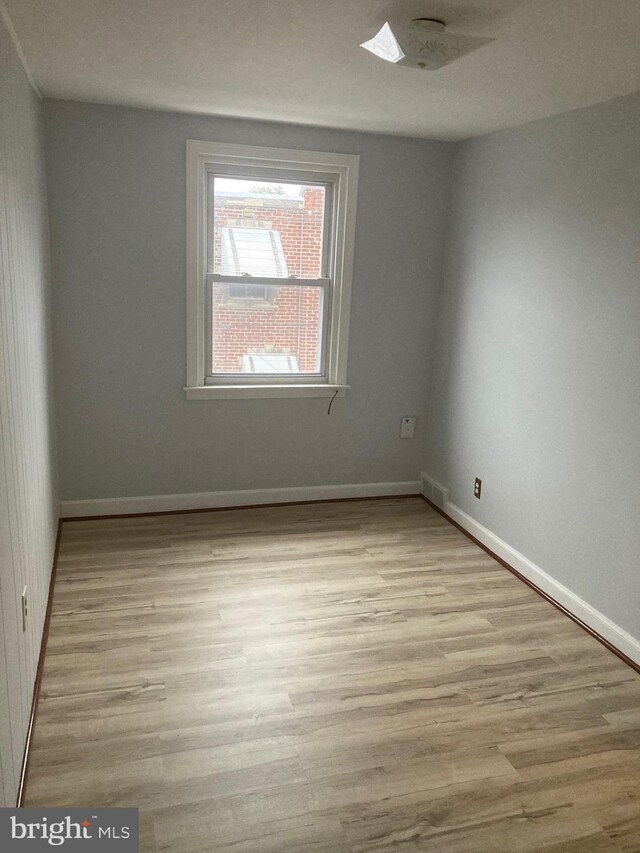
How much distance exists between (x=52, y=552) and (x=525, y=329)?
264 cm

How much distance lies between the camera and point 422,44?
200cm

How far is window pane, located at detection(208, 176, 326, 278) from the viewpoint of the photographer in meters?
3.82

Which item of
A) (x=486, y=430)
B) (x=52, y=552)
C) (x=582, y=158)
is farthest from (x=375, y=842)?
(x=582, y=158)

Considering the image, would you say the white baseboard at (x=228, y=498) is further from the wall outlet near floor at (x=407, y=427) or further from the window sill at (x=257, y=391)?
the window sill at (x=257, y=391)

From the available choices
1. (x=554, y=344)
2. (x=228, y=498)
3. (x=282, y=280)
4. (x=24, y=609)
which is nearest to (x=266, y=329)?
(x=282, y=280)

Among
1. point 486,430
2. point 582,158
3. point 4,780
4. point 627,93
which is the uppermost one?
point 627,93

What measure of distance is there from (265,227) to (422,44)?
201 cm

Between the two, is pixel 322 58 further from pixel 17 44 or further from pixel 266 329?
pixel 266 329

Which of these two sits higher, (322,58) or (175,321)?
(322,58)

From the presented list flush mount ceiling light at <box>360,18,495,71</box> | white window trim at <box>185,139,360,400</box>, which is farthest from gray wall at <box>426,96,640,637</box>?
flush mount ceiling light at <box>360,18,495,71</box>

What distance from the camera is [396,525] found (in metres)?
4.05

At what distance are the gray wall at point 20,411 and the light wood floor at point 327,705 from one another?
27cm

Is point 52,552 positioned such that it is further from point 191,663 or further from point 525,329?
point 525,329

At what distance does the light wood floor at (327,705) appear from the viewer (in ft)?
6.28
